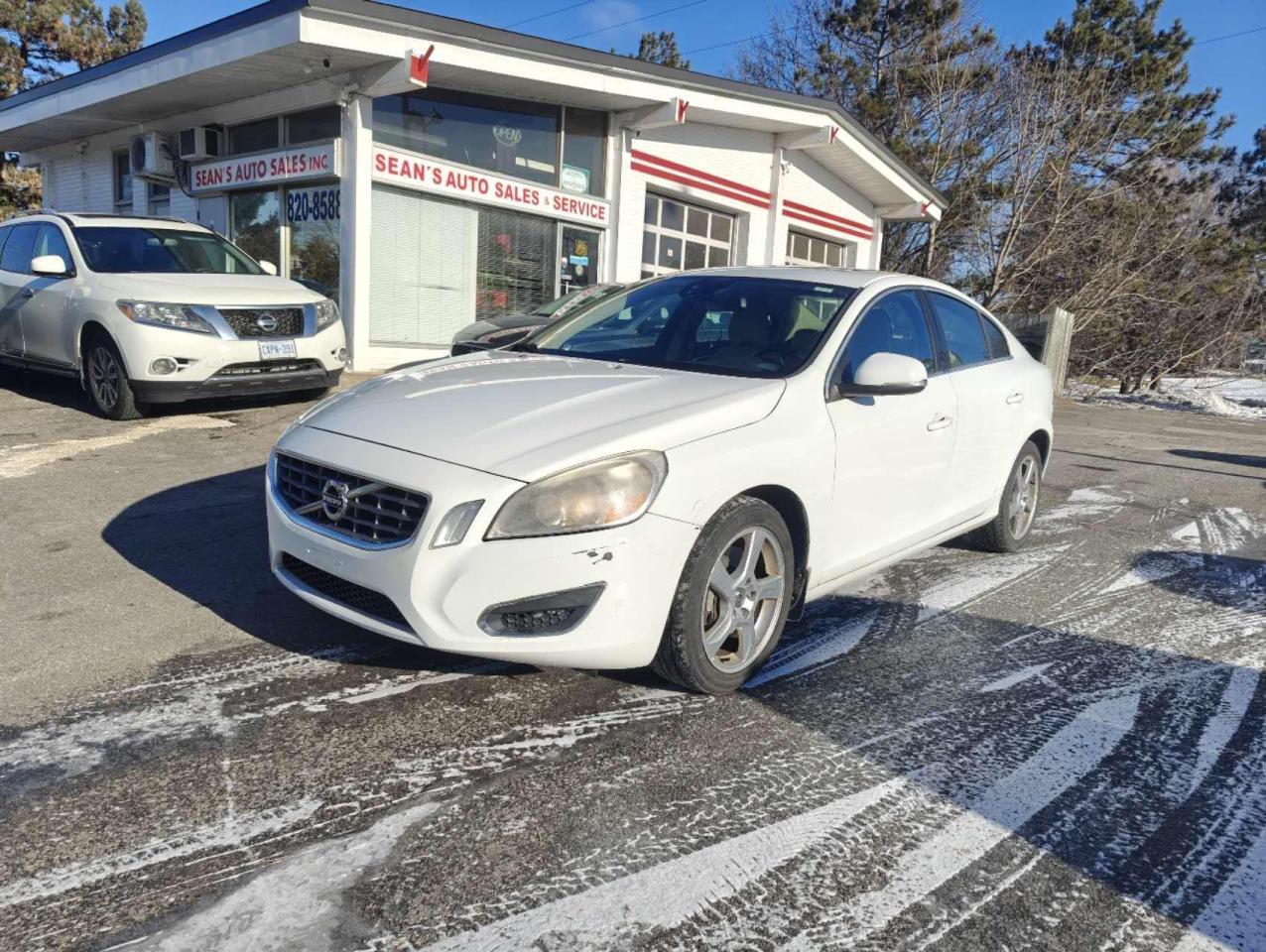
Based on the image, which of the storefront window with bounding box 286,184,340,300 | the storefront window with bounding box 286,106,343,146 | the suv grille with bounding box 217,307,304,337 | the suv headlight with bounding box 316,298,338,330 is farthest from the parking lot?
the storefront window with bounding box 286,106,343,146

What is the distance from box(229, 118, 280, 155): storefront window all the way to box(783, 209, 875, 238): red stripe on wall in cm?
955

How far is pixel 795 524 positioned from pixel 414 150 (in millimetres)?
10417

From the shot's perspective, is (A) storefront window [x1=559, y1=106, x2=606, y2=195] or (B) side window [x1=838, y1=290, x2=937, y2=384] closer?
(B) side window [x1=838, y1=290, x2=937, y2=384]

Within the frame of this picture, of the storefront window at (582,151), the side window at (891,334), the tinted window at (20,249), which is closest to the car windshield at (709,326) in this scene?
the side window at (891,334)

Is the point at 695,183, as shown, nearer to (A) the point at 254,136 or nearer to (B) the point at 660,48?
(A) the point at 254,136

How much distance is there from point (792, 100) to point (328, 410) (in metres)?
14.1

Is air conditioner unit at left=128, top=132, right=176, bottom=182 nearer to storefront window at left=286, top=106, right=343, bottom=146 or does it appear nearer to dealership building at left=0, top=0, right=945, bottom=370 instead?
dealership building at left=0, top=0, right=945, bottom=370

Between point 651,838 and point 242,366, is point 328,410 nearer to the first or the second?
point 651,838

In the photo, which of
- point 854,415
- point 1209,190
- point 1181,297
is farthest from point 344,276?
point 1209,190

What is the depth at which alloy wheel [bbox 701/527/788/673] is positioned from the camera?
3193mm

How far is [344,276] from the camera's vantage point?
39.1ft

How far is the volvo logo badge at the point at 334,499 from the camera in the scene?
10.2 feet

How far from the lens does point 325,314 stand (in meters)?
8.41

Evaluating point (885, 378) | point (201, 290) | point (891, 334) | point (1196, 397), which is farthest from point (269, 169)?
point (1196, 397)
